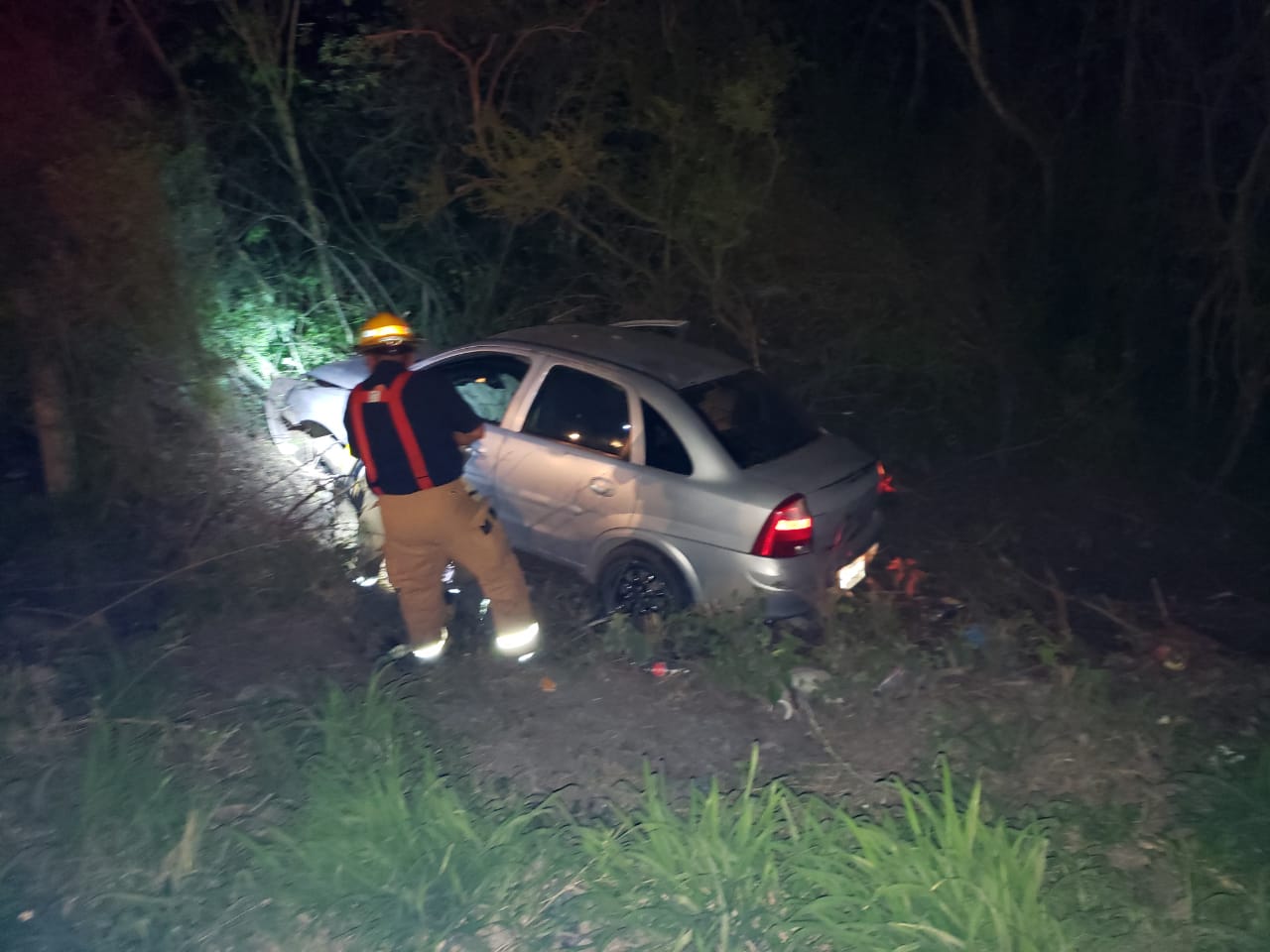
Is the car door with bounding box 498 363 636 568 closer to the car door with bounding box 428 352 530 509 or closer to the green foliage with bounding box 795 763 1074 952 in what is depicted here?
the car door with bounding box 428 352 530 509

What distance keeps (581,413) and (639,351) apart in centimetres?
52

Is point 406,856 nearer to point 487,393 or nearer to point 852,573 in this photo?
point 852,573

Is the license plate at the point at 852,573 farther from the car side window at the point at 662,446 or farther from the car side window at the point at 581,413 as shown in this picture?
the car side window at the point at 581,413

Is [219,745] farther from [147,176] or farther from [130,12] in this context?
[130,12]

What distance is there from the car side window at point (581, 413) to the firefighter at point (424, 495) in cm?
80

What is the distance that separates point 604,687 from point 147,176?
5006mm

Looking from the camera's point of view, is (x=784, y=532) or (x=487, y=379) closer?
(x=784, y=532)

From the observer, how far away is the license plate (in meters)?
6.28

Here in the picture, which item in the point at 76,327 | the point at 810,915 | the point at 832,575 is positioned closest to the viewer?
the point at 810,915

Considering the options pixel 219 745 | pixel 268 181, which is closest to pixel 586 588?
pixel 219 745

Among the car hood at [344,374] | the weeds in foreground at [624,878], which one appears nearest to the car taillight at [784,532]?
the weeds in foreground at [624,878]

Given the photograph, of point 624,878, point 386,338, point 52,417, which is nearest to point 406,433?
point 386,338

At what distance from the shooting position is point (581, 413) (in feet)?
20.9

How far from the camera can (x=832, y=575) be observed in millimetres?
6148
